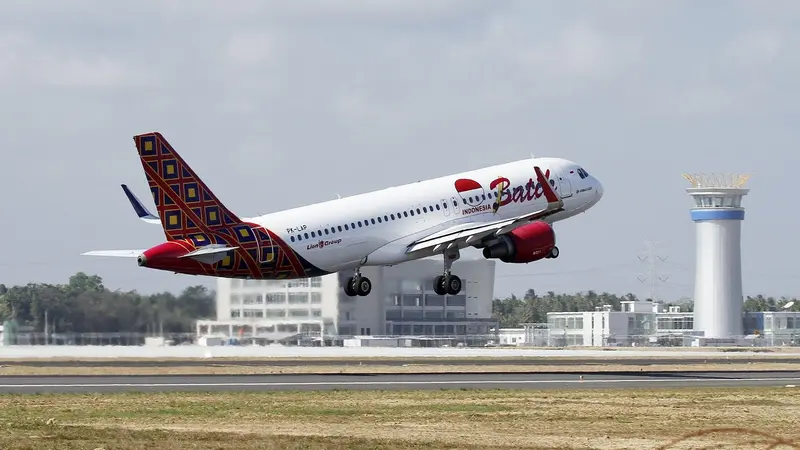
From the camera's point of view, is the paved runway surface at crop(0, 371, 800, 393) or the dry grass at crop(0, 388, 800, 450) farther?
the paved runway surface at crop(0, 371, 800, 393)

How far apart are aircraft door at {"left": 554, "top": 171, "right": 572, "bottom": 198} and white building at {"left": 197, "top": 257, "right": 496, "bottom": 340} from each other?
1032 cm

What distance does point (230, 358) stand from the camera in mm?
89688

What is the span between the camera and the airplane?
67688mm

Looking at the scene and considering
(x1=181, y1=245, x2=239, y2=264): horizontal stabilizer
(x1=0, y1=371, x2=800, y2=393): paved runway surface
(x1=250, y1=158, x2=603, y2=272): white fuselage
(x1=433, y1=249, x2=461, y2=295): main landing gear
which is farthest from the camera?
(x1=433, y1=249, x2=461, y2=295): main landing gear

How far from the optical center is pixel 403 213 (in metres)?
74.9

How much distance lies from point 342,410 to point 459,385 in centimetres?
1584

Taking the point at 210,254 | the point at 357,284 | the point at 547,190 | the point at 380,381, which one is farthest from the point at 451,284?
the point at 210,254

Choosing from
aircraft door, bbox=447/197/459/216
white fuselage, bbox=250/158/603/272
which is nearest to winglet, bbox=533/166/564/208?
white fuselage, bbox=250/158/603/272

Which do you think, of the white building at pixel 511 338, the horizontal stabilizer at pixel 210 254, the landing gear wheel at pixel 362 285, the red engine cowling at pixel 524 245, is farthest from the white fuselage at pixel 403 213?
the white building at pixel 511 338

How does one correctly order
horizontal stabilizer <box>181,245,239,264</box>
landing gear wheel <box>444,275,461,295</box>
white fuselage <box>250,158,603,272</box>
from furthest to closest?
landing gear wheel <box>444,275,461,295</box> < white fuselage <box>250,158,603,272</box> < horizontal stabilizer <box>181,245,239,264</box>

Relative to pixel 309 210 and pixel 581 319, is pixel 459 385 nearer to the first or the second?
pixel 309 210

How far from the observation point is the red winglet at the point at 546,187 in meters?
79.4

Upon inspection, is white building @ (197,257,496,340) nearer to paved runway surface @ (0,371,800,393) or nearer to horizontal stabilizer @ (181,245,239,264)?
paved runway surface @ (0,371,800,393)

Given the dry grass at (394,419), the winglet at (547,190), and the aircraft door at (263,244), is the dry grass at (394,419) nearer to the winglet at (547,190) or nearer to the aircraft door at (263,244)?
the aircraft door at (263,244)
